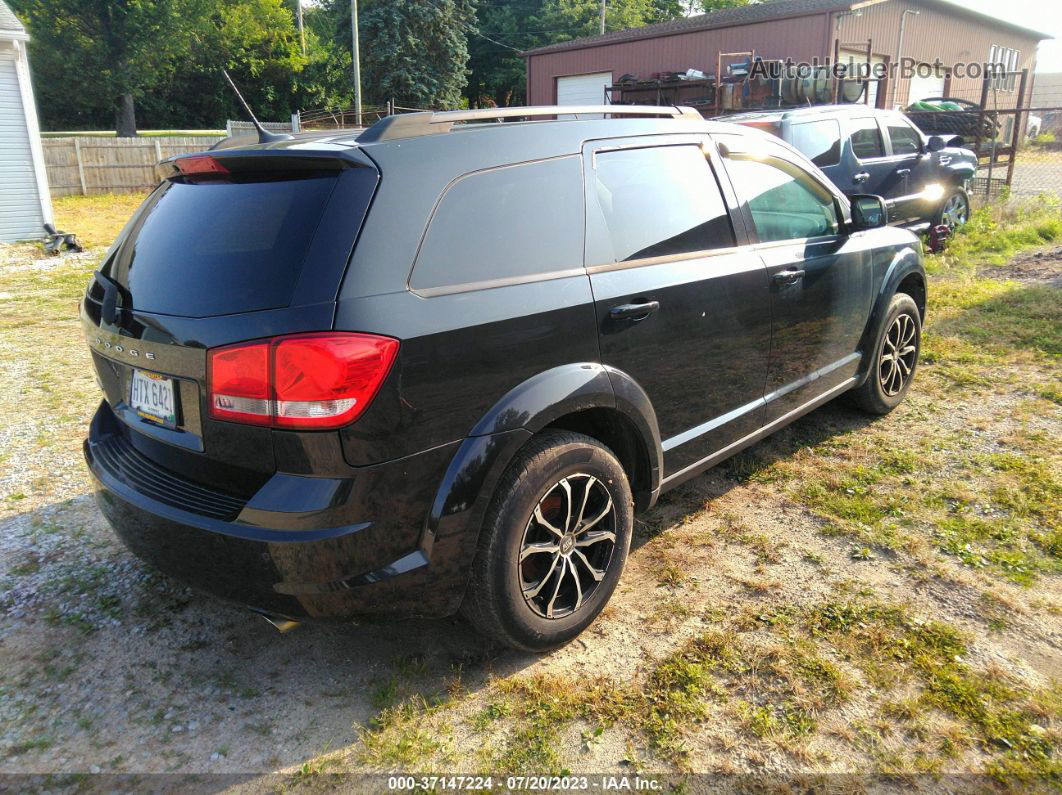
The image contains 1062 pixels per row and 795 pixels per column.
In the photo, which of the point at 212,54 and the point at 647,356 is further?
the point at 212,54

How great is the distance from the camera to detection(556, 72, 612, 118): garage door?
2778cm

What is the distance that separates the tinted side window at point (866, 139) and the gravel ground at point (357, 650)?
19.7ft

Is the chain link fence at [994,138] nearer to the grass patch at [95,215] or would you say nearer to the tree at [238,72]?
the grass patch at [95,215]

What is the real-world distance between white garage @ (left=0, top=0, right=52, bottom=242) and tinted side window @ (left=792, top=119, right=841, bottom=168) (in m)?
13.1

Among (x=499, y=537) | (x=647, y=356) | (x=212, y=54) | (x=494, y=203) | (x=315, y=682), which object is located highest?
(x=212, y=54)

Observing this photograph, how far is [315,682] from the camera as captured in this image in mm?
2777

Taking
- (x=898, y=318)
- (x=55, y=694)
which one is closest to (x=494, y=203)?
(x=55, y=694)

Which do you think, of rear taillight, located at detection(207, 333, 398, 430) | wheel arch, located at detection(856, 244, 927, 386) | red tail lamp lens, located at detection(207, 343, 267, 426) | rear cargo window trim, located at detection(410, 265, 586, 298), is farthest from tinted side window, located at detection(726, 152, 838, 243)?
red tail lamp lens, located at detection(207, 343, 267, 426)

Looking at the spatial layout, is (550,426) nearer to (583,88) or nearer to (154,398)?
(154,398)

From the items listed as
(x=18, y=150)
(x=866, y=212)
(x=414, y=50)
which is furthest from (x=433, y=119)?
(x=414, y=50)

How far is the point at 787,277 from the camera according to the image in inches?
147

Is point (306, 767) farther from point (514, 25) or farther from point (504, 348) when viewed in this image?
point (514, 25)

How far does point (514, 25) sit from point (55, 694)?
164ft

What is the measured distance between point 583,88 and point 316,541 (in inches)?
1142
